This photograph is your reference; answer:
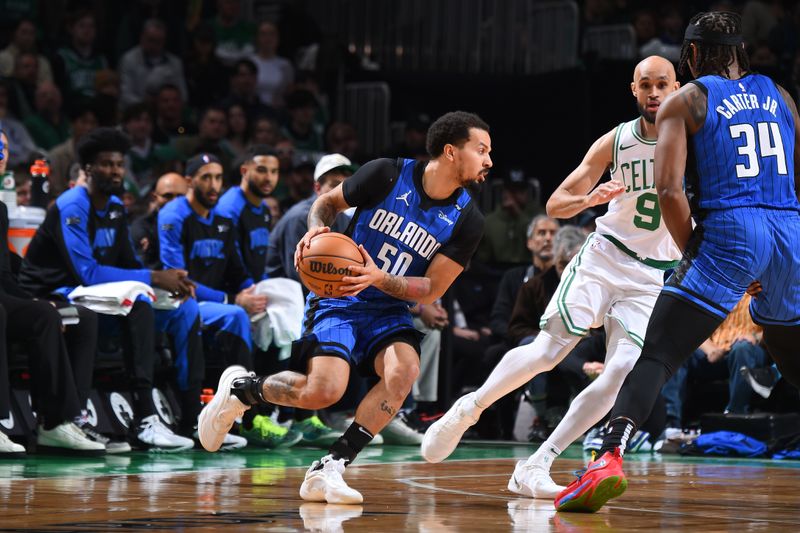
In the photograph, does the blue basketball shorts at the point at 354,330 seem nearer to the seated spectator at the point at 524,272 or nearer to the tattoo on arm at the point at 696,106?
the tattoo on arm at the point at 696,106

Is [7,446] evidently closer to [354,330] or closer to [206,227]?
[206,227]

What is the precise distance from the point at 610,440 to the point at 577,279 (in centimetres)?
133

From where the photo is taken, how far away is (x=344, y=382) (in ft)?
17.3

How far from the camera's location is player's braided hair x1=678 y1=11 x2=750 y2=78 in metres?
4.73

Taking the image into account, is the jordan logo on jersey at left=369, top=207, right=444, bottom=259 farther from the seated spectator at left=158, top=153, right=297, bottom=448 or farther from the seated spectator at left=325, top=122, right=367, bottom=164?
the seated spectator at left=325, top=122, right=367, bottom=164

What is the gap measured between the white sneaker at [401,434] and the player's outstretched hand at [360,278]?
451 cm

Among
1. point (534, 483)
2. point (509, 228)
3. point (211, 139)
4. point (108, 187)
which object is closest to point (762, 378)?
point (509, 228)

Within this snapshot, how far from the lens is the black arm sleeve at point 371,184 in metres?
5.43

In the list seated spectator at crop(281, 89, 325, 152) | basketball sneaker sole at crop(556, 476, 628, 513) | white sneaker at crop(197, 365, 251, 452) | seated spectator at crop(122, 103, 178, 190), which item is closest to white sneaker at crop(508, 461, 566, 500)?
basketball sneaker sole at crop(556, 476, 628, 513)

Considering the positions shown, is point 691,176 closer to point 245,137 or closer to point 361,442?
point 361,442

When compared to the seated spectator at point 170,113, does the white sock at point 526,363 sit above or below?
below

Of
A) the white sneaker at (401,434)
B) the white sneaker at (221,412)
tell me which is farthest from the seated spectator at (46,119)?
the white sneaker at (221,412)

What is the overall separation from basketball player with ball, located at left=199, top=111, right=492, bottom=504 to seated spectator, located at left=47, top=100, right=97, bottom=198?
5362mm

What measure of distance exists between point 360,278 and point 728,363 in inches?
215
